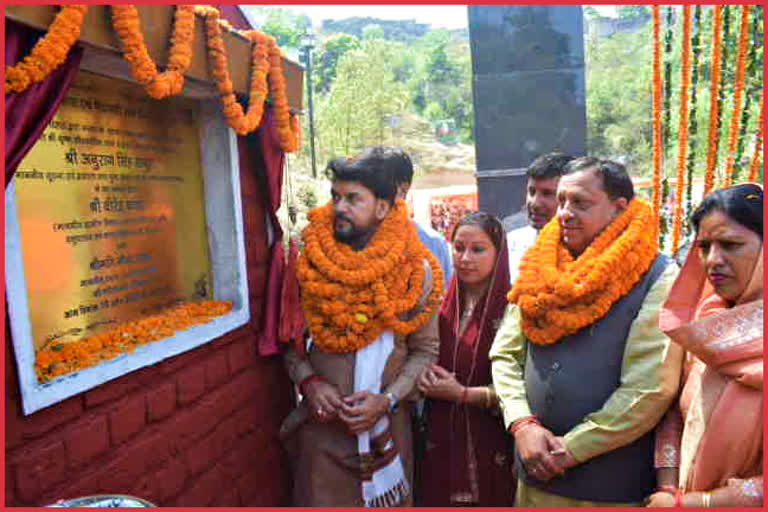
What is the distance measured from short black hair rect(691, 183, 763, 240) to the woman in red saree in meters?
1.10

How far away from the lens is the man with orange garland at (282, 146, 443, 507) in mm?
2715

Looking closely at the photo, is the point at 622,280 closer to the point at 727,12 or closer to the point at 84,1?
the point at 84,1

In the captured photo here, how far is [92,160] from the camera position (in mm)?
2398

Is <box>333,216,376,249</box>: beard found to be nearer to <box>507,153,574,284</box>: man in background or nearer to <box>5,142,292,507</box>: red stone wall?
<box>5,142,292,507</box>: red stone wall

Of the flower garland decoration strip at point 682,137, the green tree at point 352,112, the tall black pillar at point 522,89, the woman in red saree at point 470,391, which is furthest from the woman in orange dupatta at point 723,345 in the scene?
the green tree at point 352,112

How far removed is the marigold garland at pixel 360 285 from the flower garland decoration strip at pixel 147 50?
3.00ft

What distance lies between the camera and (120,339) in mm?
2426

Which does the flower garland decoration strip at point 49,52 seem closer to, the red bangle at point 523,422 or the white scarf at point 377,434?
the white scarf at point 377,434

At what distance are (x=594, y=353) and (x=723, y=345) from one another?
509 mm

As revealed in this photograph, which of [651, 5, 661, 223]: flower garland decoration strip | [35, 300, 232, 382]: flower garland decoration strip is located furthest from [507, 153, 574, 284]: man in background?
[651, 5, 661, 223]: flower garland decoration strip

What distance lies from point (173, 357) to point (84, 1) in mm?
1369

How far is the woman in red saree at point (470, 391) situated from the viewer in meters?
2.70

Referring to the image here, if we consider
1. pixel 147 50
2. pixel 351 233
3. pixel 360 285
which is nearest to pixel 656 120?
pixel 351 233

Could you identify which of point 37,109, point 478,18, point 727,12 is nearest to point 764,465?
point 37,109
